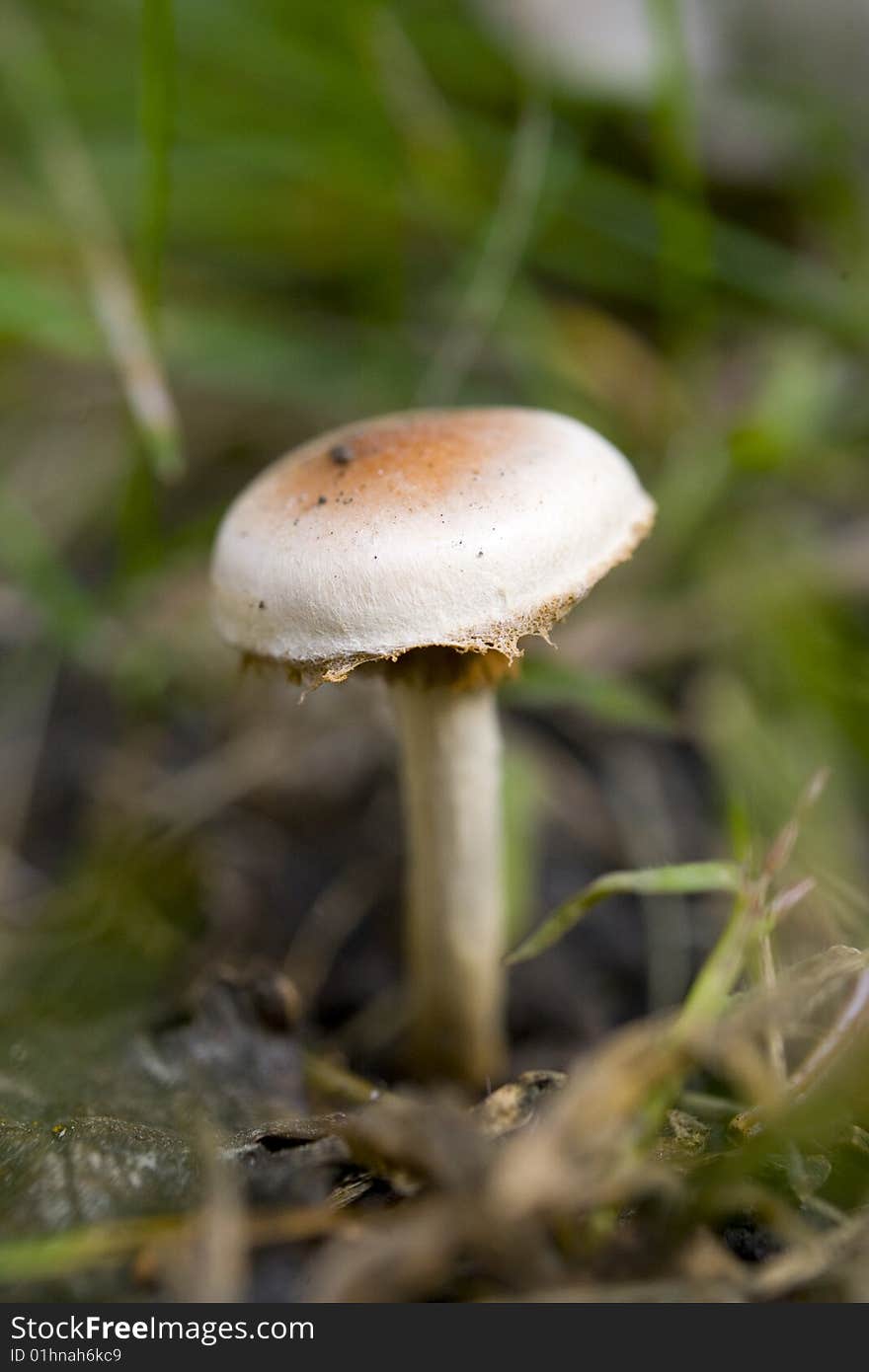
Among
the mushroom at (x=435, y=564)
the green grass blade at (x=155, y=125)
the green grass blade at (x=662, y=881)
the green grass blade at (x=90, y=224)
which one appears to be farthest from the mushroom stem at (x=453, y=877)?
the green grass blade at (x=155, y=125)

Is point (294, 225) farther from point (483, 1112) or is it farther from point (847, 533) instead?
point (483, 1112)

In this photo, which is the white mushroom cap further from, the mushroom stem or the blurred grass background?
the blurred grass background

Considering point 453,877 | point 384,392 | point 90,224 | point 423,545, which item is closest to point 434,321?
point 384,392

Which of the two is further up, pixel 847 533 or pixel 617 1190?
pixel 847 533

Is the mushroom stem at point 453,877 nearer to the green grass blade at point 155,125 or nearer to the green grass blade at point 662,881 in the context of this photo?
the green grass blade at point 662,881

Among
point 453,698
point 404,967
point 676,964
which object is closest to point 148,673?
point 404,967

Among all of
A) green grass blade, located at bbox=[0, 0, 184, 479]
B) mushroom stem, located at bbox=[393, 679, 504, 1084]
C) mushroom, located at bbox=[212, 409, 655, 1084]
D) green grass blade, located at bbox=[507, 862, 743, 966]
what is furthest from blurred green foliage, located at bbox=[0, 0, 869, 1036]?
green grass blade, located at bbox=[507, 862, 743, 966]
